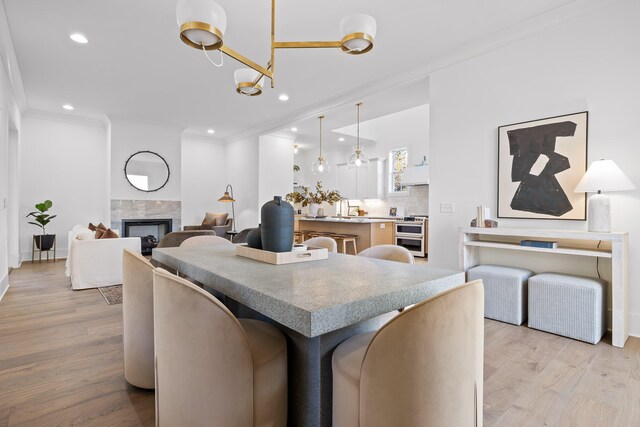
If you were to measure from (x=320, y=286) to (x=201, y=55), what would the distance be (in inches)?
145

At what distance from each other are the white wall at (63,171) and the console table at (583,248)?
6.56m

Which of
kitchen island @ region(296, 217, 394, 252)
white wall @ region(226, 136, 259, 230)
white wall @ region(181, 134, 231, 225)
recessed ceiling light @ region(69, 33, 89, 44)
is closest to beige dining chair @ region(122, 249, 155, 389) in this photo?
recessed ceiling light @ region(69, 33, 89, 44)

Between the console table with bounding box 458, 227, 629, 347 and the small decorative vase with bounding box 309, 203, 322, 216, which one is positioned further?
the small decorative vase with bounding box 309, 203, 322, 216

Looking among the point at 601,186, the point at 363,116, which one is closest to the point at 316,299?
the point at 601,186

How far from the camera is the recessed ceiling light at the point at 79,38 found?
11.0ft

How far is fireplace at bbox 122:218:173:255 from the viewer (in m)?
6.53

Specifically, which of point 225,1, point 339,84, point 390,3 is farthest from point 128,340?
Result: point 339,84

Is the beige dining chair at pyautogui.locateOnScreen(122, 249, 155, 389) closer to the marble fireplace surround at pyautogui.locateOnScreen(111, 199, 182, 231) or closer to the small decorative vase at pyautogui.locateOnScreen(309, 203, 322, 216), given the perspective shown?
the small decorative vase at pyautogui.locateOnScreen(309, 203, 322, 216)

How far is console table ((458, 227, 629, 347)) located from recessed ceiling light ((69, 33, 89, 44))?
14.5 ft

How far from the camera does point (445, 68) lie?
3.71 m

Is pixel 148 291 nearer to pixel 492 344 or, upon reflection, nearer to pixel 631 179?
pixel 492 344

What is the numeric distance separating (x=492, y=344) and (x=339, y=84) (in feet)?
12.2

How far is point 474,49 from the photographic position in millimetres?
3430

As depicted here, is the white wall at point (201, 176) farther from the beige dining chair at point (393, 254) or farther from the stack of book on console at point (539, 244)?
the stack of book on console at point (539, 244)
